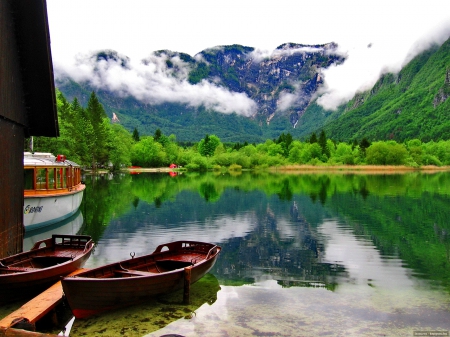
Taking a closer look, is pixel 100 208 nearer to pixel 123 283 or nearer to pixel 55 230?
pixel 55 230

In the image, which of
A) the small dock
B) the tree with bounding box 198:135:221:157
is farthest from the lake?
the tree with bounding box 198:135:221:157

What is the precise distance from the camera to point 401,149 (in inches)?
5108

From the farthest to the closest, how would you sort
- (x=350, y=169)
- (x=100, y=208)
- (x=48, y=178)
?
1. (x=350, y=169)
2. (x=100, y=208)
3. (x=48, y=178)

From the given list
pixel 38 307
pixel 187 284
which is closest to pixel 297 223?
pixel 187 284

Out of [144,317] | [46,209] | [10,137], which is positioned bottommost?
[144,317]

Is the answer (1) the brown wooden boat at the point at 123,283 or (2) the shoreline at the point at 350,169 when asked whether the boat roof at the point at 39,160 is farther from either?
(2) the shoreline at the point at 350,169

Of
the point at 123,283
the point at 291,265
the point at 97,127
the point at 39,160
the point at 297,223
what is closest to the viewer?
the point at 123,283

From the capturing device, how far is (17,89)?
15.6 m

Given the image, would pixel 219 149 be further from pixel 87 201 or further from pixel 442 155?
pixel 87 201

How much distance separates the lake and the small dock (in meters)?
0.91

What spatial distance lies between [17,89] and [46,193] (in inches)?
432

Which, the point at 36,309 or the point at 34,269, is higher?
the point at 34,269

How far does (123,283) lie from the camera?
11617 millimetres

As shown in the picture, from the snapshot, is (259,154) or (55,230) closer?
(55,230)
